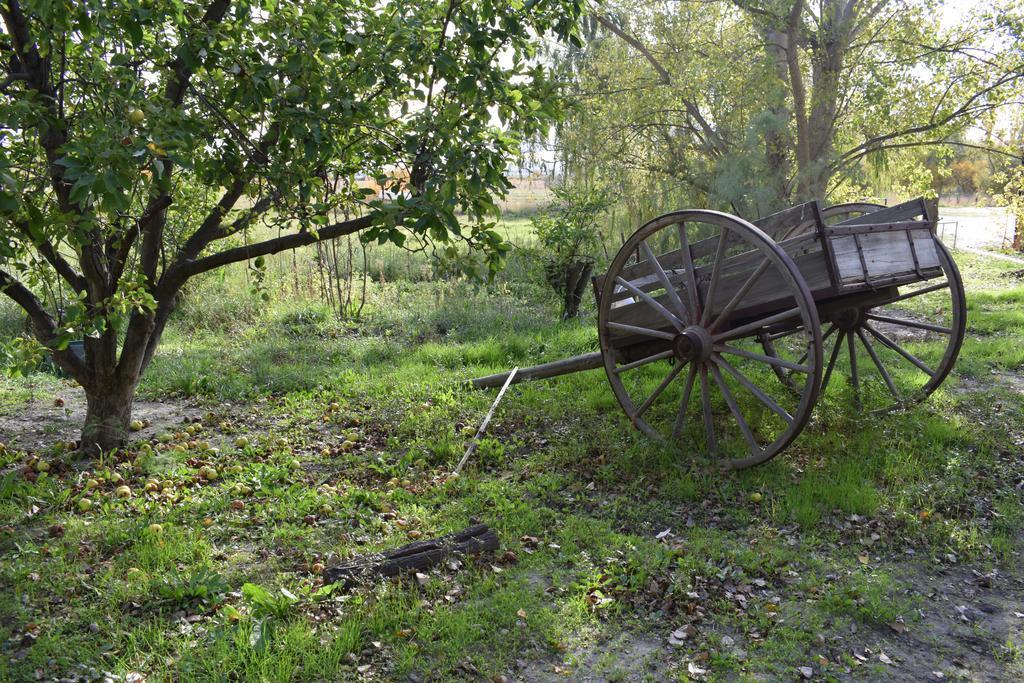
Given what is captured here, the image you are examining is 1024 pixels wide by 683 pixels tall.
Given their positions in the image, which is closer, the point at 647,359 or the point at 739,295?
the point at 739,295

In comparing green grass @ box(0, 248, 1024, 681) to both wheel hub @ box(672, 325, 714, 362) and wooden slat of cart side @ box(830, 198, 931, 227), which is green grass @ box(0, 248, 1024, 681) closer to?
wheel hub @ box(672, 325, 714, 362)

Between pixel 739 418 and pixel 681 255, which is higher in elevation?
pixel 681 255

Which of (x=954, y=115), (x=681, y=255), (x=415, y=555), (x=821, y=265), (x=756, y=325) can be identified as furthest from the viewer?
(x=954, y=115)

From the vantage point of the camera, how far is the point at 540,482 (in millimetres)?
5379

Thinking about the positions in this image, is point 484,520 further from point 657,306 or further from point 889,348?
point 889,348

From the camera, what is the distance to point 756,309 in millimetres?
4953

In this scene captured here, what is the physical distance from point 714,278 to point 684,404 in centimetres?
90

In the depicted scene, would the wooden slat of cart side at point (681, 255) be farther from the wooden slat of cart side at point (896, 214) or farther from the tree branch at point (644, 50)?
the tree branch at point (644, 50)

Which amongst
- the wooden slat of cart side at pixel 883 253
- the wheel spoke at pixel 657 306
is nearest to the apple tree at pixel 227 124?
the wheel spoke at pixel 657 306

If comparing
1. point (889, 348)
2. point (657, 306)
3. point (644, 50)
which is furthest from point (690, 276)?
point (644, 50)

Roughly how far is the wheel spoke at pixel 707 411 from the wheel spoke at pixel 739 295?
0.30 meters

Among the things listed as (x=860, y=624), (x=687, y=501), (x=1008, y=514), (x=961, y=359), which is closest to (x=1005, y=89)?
(x=961, y=359)

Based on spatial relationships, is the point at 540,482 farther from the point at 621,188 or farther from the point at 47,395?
the point at 621,188

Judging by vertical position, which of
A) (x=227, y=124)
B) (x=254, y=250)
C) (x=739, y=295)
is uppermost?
(x=227, y=124)
